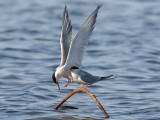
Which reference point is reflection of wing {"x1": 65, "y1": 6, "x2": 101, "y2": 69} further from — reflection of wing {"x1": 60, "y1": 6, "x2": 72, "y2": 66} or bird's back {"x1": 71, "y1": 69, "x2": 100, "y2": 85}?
reflection of wing {"x1": 60, "y1": 6, "x2": 72, "y2": 66}

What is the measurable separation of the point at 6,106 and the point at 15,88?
6.08ft

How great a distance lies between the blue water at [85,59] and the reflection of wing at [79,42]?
1329mm

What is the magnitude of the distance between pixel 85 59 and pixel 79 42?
22.0 feet

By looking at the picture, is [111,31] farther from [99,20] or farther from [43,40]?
[43,40]

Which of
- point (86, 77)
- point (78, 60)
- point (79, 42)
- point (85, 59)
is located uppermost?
point (79, 42)

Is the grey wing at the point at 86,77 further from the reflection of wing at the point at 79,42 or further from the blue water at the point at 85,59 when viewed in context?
the blue water at the point at 85,59

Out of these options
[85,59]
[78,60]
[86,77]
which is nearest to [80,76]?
[86,77]

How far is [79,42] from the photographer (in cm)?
891

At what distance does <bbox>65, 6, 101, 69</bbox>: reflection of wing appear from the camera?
881 centimetres

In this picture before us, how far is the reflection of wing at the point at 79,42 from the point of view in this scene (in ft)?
28.9

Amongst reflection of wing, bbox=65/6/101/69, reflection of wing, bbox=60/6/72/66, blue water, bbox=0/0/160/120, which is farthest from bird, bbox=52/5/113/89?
blue water, bbox=0/0/160/120

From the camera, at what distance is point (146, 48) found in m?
17.2

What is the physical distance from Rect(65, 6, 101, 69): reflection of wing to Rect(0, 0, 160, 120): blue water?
4.36 ft

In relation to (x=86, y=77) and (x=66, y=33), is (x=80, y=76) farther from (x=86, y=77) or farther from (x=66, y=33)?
(x=66, y=33)
